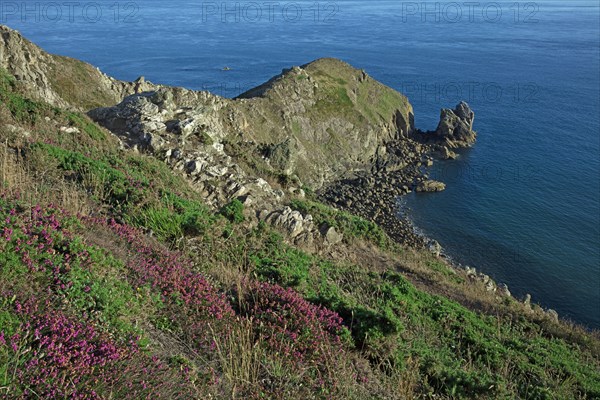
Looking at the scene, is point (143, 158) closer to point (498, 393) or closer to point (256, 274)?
point (256, 274)

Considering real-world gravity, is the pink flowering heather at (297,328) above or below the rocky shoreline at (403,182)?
above

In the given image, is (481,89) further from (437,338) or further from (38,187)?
(38,187)

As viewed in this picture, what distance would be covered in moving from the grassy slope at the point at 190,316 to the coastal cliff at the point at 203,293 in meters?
0.04

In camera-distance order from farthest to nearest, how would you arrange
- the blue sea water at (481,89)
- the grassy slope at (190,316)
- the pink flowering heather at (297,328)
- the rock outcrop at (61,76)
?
the blue sea water at (481,89)
the rock outcrop at (61,76)
the pink flowering heather at (297,328)
the grassy slope at (190,316)

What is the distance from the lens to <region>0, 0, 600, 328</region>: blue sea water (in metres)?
47.9

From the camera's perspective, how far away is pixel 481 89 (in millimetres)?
105438

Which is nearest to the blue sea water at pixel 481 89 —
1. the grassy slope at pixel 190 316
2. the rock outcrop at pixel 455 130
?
the rock outcrop at pixel 455 130

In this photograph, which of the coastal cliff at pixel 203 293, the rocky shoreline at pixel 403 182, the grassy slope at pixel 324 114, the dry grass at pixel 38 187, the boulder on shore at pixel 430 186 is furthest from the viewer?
the boulder on shore at pixel 430 186

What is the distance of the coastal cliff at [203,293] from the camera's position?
6043mm

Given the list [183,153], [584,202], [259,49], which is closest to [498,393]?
[183,153]

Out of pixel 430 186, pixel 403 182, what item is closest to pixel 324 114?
pixel 403 182

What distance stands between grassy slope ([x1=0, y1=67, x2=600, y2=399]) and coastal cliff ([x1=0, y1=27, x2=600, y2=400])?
1.4 inches

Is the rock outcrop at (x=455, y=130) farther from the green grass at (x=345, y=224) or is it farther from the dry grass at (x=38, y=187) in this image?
the dry grass at (x=38, y=187)

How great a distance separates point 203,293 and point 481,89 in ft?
360
